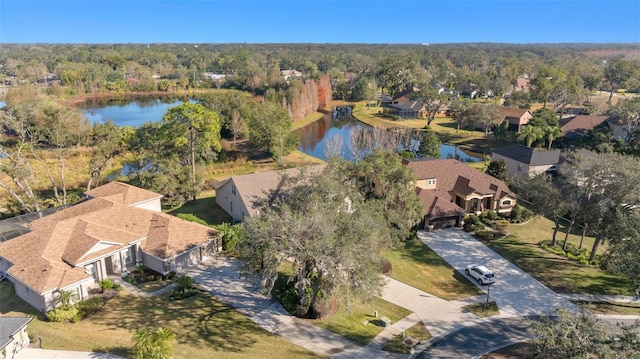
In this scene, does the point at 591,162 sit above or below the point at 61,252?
above

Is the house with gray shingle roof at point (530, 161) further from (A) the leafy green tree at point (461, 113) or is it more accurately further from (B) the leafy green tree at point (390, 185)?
(A) the leafy green tree at point (461, 113)

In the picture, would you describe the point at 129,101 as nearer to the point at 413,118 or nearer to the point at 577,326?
the point at 413,118

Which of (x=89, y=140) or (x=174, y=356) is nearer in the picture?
(x=174, y=356)

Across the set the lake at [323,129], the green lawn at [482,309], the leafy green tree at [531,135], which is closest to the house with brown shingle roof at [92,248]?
the green lawn at [482,309]

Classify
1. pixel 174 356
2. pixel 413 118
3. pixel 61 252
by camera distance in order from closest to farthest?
pixel 174 356 < pixel 61 252 < pixel 413 118

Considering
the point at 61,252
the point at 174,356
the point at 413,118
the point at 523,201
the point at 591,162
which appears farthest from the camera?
the point at 413,118

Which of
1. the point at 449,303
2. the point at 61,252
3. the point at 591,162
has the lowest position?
the point at 449,303

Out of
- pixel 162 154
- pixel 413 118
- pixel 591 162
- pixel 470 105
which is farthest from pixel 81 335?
pixel 413 118
